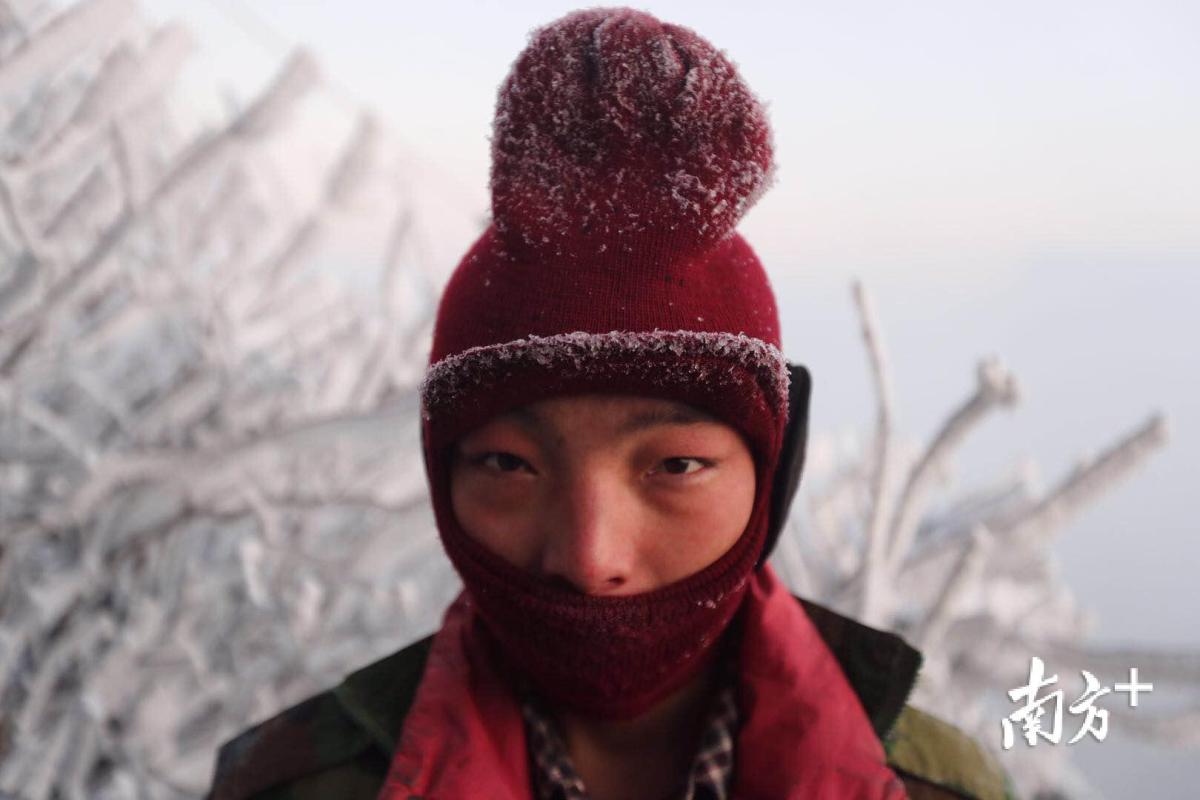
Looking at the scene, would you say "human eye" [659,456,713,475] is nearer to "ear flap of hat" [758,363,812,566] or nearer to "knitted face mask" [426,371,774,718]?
"knitted face mask" [426,371,774,718]

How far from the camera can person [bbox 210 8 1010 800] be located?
1085 millimetres

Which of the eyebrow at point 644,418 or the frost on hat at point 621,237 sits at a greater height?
the frost on hat at point 621,237

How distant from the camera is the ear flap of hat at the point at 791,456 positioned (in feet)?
4.24

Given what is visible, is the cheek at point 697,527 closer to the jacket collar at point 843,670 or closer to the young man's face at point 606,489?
the young man's face at point 606,489

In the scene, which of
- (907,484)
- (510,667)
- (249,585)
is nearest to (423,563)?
(249,585)

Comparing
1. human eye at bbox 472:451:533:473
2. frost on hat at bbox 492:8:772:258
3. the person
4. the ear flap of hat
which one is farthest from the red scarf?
frost on hat at bbox 492:8:772:258

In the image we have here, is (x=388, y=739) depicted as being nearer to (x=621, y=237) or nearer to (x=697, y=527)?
(x=697, y=527)

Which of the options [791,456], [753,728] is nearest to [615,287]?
[791,456]

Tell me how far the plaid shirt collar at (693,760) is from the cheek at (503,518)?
0.30 metres

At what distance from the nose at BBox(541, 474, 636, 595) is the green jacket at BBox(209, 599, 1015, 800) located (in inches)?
16.8

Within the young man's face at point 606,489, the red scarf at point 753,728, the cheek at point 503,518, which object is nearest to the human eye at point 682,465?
the young man's face at point 606,489

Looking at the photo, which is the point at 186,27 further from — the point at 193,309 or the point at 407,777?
the point at 407,777

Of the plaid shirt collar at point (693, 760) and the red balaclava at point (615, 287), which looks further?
the plaid shirt collar at point (693, 760)

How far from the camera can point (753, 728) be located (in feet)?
4.09
